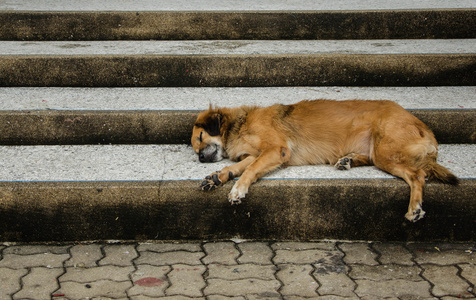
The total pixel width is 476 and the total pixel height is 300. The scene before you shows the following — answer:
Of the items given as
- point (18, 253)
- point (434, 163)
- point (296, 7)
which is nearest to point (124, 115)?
point (18, 253)

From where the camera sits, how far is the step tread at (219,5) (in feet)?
20.6

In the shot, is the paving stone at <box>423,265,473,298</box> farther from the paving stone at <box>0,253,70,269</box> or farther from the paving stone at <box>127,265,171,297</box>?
the paving stone at <box>0,253,70,269</box>

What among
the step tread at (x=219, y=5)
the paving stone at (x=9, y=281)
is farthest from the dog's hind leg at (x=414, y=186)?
the step tread at (x=219, y=5)

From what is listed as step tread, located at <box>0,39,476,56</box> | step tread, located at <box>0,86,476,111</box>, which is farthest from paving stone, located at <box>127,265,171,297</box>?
step tread, located at <box>0,39,476,56</box>

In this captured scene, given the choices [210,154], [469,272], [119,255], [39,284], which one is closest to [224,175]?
[210,154]

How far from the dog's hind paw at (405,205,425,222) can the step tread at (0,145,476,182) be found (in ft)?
1.09

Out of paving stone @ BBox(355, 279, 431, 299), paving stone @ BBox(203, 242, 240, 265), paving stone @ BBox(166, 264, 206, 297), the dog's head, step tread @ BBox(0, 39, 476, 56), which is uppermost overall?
step tread @ BBox(0, 39, 476, 56)

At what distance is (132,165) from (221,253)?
1.04m

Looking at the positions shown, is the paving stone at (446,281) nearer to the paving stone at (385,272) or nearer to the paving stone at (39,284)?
the paving stone at (385,272)

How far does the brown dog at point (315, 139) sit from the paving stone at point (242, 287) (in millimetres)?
612

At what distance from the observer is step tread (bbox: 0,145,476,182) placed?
11.9 feet

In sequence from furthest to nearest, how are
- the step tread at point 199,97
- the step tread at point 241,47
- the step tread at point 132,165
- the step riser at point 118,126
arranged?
the step tread at point 241,47 < the step tread at point 199,97 < the step riser at point 118,126 < the step tread at point 132,165

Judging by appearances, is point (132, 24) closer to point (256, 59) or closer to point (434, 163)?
point (256, 59)

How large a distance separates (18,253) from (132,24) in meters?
3.53
